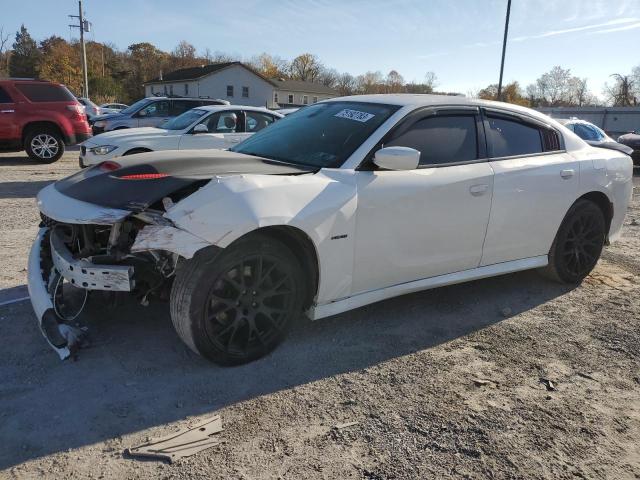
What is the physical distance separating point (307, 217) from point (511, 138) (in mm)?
2189

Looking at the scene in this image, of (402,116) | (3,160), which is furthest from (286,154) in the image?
(3,160)

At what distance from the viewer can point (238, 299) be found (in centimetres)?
317

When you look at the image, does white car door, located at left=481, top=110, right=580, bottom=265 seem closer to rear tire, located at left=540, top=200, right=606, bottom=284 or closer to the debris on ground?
rear tire, located at left=540, top=200, right=606, bottom=284

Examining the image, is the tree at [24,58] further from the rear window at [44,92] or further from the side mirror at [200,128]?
the side mirror at [200,128]

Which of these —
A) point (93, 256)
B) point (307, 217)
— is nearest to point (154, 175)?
point (93, 256)

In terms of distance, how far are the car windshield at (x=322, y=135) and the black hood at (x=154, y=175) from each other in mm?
189

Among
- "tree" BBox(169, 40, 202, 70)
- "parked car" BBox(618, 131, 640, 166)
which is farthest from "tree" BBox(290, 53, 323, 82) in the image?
"parked car" BBox(618, 131, 640, 166)

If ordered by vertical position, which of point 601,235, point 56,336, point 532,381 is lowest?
point 532,381

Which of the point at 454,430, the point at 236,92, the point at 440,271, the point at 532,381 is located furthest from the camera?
the point at 236,92

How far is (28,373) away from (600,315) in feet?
13.9

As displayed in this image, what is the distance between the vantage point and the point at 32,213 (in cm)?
720

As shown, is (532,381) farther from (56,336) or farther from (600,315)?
(56,336)

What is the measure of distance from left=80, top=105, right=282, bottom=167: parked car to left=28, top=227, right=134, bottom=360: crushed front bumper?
5.80 m

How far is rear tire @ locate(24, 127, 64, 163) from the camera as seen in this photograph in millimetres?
12578
